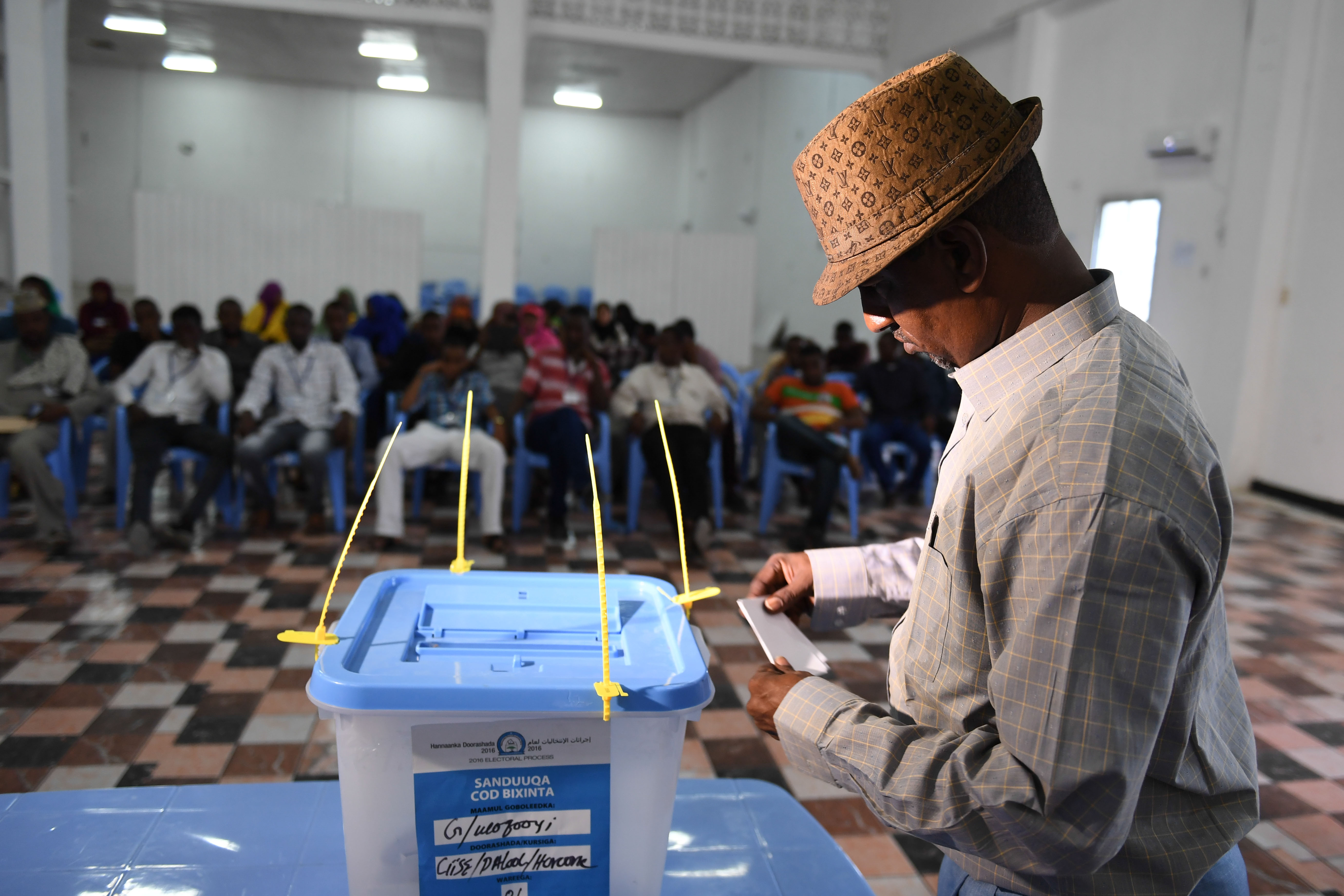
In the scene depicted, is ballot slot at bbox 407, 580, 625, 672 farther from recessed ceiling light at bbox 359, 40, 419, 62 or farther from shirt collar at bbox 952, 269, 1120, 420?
recessed ceiling light at bbox 359, 40, 419, 62

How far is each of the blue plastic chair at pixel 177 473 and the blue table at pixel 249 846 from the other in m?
3.54

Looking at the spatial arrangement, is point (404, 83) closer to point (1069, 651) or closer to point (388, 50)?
point (388, 50)

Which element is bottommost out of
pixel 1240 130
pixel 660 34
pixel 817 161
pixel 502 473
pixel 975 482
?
pixel 502 473

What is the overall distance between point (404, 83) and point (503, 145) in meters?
7.30

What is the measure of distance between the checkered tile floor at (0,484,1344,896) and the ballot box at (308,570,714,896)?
4.14 ft

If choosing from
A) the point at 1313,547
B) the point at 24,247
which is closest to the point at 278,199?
the point at 24,247

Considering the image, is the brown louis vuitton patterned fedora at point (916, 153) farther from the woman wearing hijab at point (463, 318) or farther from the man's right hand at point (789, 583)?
the woman wearing hijab at point (463, 318)

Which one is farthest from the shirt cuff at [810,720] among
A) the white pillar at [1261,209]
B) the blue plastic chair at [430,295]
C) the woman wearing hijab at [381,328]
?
the blue plastic chair at [430,295]

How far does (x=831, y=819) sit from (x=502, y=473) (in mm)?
2920

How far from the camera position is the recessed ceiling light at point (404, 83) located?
535 inches

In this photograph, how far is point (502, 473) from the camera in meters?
4.76

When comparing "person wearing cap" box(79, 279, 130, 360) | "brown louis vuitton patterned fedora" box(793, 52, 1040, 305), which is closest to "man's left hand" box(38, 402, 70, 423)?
"person wearing cap" box(79, 279, 130, 360)

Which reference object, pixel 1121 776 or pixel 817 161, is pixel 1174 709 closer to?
pixel 1121 776

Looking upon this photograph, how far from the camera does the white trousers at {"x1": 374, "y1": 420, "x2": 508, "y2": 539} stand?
4.46 m
